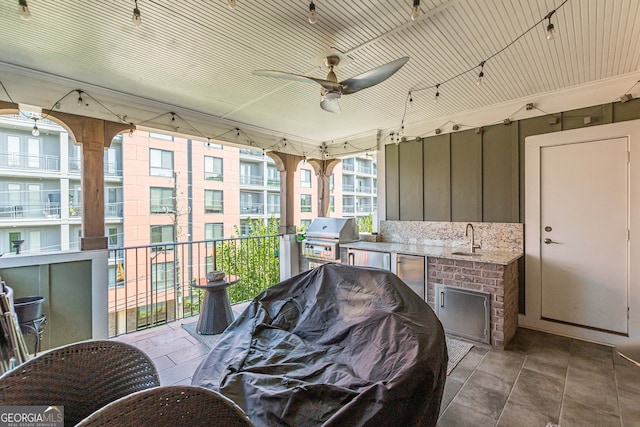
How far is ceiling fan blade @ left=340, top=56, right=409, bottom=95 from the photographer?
203 cm

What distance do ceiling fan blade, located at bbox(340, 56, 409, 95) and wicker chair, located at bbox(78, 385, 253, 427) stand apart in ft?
6.92

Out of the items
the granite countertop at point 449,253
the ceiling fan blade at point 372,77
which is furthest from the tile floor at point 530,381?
the ceiling fan blade at point 372,77

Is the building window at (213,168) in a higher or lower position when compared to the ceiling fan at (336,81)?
higher

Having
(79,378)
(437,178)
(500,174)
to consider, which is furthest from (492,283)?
(79,378)

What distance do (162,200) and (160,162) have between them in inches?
47.7

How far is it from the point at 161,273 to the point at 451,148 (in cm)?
986

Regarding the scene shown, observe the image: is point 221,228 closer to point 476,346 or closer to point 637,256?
point 476,346

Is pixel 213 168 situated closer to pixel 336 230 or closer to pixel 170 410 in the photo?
pixel 336 230

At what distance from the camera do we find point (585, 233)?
3.05 m

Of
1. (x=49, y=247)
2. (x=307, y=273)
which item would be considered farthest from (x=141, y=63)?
(x=49, y=247)

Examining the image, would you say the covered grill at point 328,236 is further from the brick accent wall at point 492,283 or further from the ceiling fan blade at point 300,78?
the ceiling fan blade at point 300,78
